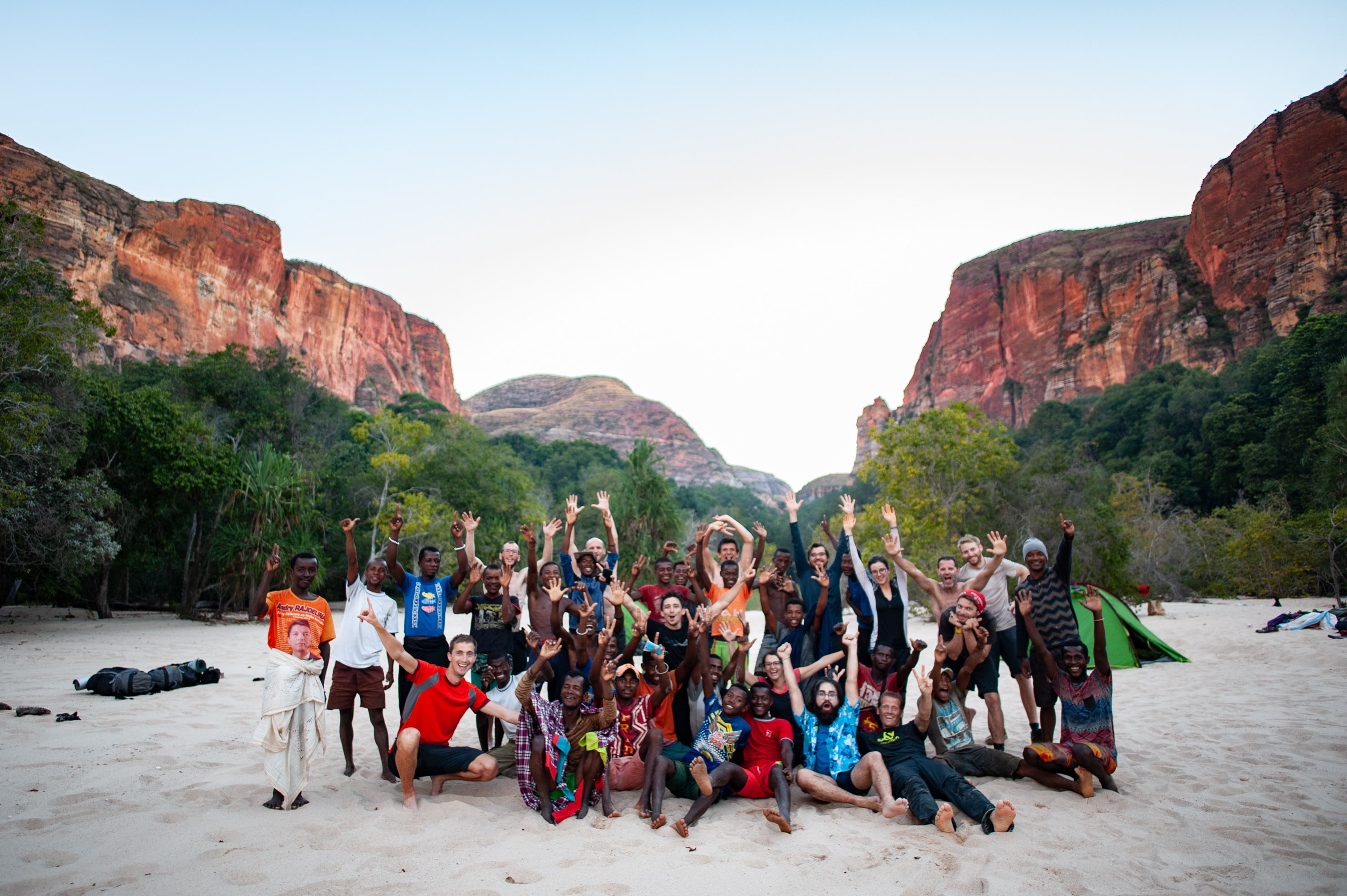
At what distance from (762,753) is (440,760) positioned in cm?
223

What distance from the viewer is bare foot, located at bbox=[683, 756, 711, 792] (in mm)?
4527

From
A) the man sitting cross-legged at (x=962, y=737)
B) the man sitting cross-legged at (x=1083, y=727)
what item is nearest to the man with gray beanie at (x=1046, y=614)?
the man sitting cross-legged at (x=1083, y=727)

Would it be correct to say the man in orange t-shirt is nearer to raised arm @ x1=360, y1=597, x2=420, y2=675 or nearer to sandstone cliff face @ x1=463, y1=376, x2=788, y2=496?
raised arm @ x1=360, y1=597, x2=420, y2=675

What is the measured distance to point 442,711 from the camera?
4.83 metres

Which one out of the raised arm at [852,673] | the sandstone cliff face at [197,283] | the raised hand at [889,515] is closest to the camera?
the raised arm at [852,673]

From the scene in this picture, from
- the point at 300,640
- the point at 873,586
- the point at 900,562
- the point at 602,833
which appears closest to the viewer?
the point at 602,833

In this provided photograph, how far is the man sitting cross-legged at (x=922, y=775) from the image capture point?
416cm

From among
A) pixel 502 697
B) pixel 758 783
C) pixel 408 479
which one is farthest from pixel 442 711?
pixel 408 479

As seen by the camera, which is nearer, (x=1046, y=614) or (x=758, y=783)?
(x=758, y=783)

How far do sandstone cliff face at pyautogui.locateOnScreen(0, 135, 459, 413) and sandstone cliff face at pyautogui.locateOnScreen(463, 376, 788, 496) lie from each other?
33.0 m

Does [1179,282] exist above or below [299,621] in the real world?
above

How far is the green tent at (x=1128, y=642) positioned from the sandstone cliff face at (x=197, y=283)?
121ft

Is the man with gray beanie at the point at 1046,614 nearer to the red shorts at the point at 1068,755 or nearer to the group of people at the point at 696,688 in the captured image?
the group of people at the point at 696,688

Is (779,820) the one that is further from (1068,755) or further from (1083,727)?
(1083,727)
